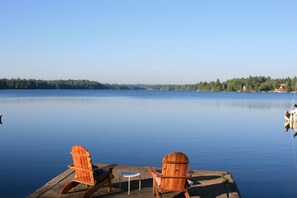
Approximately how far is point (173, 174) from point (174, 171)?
0.09 m

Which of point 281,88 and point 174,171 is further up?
point 281,88

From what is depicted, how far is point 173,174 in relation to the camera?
959 centimetres

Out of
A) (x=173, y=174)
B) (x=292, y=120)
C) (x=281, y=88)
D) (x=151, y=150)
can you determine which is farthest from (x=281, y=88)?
(x=292, y=120)

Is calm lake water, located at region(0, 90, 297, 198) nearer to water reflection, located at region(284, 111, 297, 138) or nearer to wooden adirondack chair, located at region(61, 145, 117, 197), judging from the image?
wooden adirondack chair, located at region(61, 145, 117, 197)

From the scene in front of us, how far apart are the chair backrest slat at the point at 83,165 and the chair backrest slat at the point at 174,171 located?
6.13 ft

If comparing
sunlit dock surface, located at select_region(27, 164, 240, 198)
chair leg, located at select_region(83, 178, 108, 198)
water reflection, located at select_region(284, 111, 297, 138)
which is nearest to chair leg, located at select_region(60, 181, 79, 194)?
sunlit dock surface, located at select_region(27, 164, 240, 198)

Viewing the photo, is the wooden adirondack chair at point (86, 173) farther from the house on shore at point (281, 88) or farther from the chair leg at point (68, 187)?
the house on shore at point (281, 88)

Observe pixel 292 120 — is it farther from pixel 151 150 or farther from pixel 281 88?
pixel 281 88

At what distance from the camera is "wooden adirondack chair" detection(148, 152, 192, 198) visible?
948 centimetres

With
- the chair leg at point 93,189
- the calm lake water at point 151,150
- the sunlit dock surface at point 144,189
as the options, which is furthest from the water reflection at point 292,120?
the calm lake water at point 151,150

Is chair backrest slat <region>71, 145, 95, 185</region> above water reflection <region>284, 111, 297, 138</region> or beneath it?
beneath

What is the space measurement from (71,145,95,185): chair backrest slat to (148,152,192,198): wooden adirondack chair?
5.78 ft

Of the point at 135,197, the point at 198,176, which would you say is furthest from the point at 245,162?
the point at 135,197

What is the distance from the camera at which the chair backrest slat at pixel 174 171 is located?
947 centimetres
